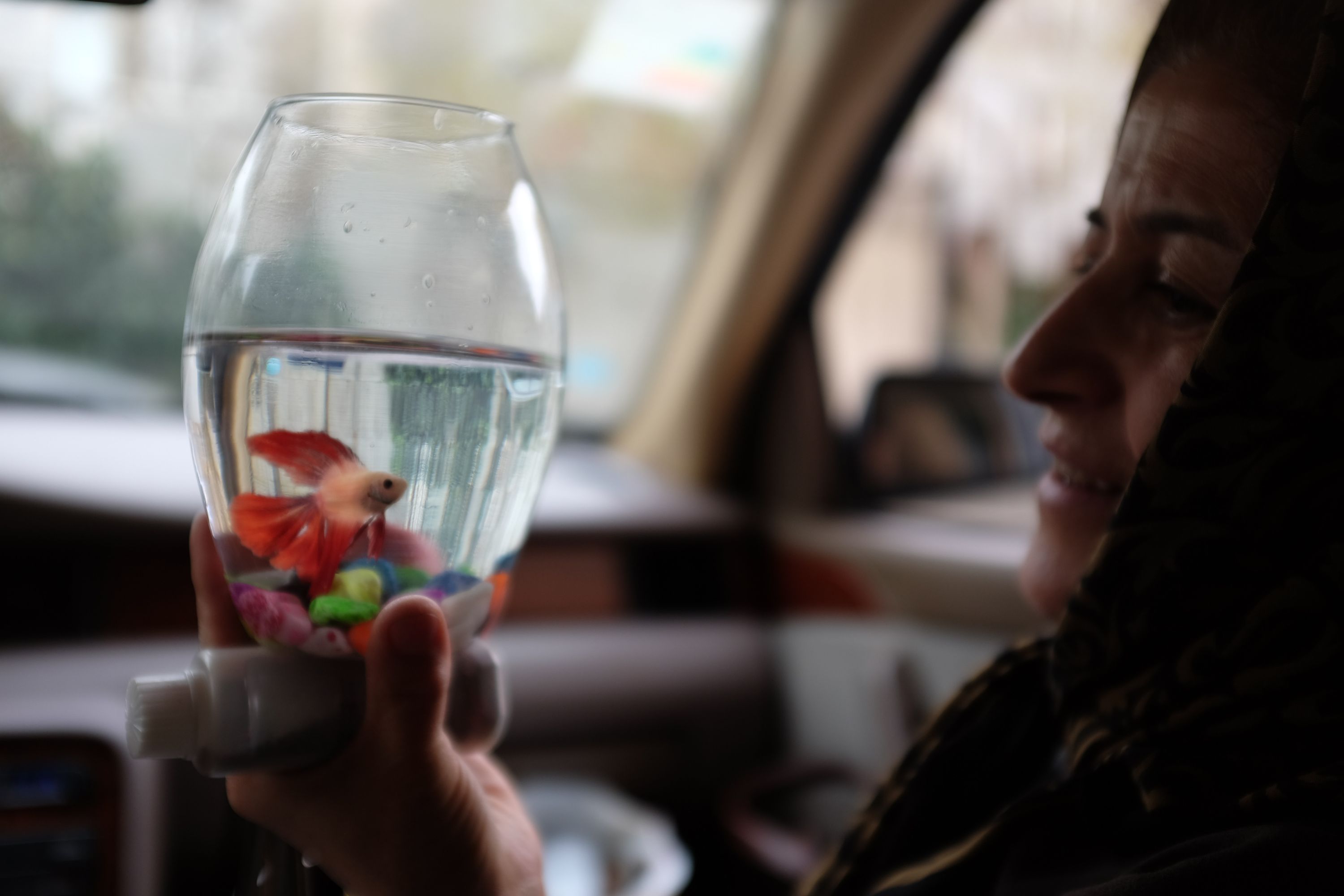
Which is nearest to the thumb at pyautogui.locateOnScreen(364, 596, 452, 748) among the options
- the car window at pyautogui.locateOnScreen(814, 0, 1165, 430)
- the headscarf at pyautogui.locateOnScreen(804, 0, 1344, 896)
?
the headscarf at pyautogui.locateOnScreen(804, 0, 1344, 896)

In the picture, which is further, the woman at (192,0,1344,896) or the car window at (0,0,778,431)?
the car window at (0,0,778,431)

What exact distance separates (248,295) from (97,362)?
1.40 m

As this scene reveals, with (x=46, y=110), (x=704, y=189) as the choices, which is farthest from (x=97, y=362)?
(x=704, y=189)

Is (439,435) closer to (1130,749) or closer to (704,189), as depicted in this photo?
(1130,749)

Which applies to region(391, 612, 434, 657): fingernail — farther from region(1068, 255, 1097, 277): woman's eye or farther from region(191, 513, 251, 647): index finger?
region(1068, 255, 1097, 277): woman's eye

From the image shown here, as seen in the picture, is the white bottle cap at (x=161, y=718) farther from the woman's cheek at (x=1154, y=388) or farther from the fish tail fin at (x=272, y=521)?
the woman's cheek at (x=1154, y=388)

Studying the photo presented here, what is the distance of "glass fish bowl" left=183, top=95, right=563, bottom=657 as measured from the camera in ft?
2.35

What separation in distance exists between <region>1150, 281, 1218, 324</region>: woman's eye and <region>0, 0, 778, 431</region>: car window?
4.59 feet

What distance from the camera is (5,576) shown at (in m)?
1.61

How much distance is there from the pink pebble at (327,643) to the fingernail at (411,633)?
0.19 feet

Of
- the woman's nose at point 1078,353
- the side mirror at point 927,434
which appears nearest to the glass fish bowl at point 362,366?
the woman's nose at point 1078,353

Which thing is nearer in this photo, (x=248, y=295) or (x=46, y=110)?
(x=248, y=295)

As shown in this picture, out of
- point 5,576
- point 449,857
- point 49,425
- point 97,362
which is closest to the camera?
point 449,857

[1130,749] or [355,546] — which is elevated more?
[355,546]
